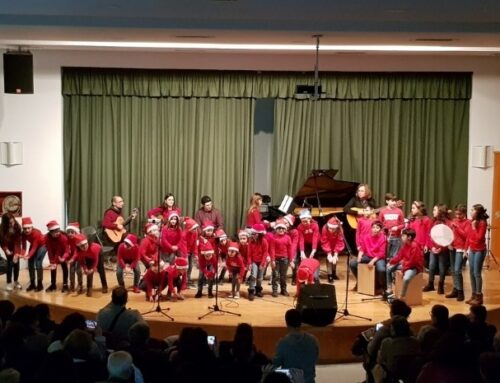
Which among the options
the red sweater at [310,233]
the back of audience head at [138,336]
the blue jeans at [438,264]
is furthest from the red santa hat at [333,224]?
the back of audience head at [138,336]

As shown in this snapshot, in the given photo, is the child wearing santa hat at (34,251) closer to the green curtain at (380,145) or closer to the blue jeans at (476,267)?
the green curtain at (380,145)

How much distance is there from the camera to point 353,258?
1242 cm

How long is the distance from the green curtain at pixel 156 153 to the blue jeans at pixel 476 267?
16.5ft

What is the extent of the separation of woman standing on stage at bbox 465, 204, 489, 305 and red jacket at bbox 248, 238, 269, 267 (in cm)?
284

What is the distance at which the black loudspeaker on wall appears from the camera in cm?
1315

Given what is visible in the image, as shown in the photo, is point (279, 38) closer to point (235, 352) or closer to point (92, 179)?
point (92, 179)

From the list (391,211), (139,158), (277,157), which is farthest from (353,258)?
(139,158)

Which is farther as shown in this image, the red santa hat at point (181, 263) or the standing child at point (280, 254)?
the standing child at point (280, 254)

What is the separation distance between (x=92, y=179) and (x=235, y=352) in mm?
8868

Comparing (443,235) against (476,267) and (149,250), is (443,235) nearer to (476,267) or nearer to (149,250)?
(476,267)

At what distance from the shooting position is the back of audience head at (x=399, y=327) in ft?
22.7

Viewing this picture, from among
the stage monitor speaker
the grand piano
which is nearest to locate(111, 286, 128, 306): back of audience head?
the stage monitor speaker

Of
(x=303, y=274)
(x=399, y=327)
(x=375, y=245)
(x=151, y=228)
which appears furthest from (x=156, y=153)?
(x=399, y=327)

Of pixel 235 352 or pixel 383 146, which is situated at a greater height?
pixel 383 146
